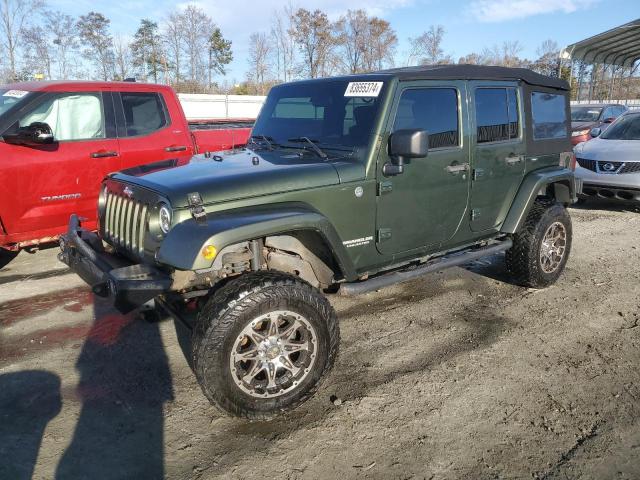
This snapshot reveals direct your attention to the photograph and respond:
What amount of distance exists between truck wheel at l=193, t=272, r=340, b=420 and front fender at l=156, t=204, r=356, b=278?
284mm

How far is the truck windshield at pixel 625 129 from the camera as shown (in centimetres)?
906

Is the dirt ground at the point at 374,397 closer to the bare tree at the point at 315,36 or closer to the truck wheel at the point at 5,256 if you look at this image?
the truck wheel at the point at 5,256

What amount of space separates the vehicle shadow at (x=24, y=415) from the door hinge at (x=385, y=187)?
8.08 feet

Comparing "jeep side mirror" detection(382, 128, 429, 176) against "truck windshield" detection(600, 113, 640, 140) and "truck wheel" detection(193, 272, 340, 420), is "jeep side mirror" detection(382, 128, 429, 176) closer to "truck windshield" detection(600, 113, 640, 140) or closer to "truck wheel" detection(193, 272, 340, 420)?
"truck wheel" detection(193, 272, 340, 420)

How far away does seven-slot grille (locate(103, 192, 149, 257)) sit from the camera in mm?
3168

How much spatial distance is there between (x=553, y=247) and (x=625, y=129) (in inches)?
226

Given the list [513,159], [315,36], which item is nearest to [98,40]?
[315,36]

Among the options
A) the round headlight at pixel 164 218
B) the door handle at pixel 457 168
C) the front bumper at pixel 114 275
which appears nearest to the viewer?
→ the front bumper at pixel 114 275

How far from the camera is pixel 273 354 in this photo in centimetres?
300

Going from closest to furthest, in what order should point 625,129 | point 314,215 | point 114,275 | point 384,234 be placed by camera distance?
point 114,275 < point 314,215 < point 384,234 < point 625,129

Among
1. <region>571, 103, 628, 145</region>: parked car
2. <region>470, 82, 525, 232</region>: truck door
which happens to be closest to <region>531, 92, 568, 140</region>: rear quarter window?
<region>470, 82, 525, 232</region>: truck door

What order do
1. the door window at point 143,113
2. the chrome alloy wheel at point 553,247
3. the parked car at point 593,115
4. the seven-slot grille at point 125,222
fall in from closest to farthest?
the seven-slot grille at point 125,222
the chrome alloy wheel at point 553,247
the door window at point 143,113
the parked car at point 593,115

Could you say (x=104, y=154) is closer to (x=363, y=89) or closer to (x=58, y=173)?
(x=58, y=173)

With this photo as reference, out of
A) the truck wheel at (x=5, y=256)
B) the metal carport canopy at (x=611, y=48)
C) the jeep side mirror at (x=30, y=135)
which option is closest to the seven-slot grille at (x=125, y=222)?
the jeep side mirror at (x=30, y=135)
